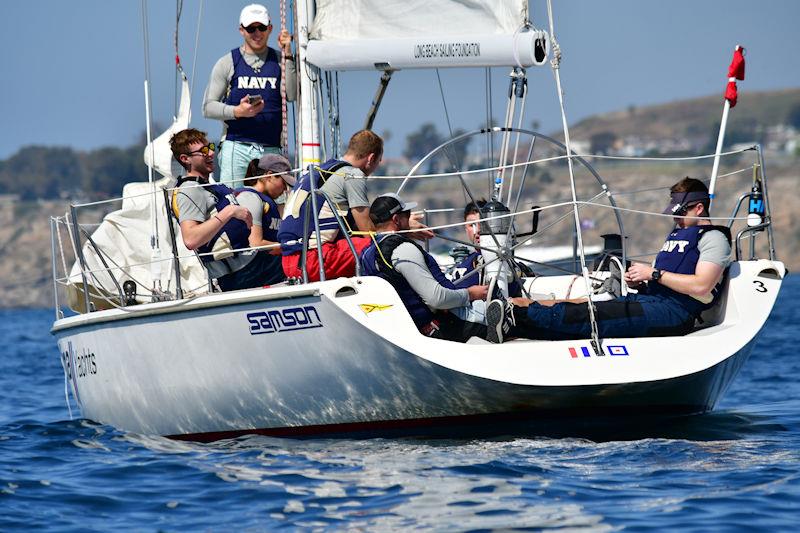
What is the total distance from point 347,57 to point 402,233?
163 centimetres

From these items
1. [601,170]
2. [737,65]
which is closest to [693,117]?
[601,170]

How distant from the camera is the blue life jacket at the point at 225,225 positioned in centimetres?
872

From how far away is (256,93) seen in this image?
10312 mm

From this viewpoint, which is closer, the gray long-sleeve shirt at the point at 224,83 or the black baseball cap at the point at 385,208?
the black baseball cap at the point at 385,208

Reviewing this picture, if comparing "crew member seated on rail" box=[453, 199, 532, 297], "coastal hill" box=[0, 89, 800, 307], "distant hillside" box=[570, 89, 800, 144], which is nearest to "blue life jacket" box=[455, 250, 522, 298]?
"crew member seated on rail" box=[453, 199, 532, 297]

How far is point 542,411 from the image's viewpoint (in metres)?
7.97

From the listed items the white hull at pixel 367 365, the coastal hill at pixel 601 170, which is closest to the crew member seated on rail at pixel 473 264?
the white hull at pixel 367 365

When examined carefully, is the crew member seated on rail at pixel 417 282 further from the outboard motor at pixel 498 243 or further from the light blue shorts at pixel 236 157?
the light blue shorts at pixel 236 157

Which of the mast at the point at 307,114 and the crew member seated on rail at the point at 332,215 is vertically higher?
the mast at the point at 307,114

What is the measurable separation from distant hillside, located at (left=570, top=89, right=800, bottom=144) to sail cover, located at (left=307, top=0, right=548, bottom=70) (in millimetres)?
142950

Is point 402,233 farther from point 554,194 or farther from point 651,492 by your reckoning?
point 554,194

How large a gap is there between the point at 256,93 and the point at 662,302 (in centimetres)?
369

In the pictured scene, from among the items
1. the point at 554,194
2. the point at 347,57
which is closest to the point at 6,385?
the point at 347,57

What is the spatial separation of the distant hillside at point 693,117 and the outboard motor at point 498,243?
472ft
